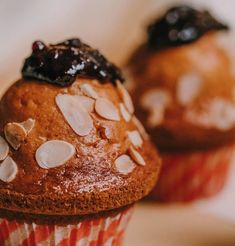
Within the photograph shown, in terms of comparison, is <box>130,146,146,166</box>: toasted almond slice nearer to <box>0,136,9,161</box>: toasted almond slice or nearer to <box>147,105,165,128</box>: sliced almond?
<box>0,136,9,161</box>: toasted almond slice

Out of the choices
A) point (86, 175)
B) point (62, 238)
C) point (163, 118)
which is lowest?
point (163, 118)

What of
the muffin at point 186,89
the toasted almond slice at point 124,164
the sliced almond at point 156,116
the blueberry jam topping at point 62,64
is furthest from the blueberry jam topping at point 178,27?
the toasted almond slice at point 124,164

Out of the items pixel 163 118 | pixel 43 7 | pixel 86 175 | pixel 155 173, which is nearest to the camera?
pixel 86 175

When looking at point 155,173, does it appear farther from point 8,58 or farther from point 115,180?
point 8,58

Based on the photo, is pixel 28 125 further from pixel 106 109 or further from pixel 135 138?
pixel 135 138

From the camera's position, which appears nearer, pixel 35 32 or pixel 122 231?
pixel 122 231

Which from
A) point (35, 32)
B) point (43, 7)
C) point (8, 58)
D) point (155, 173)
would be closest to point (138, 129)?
point (155, 173)

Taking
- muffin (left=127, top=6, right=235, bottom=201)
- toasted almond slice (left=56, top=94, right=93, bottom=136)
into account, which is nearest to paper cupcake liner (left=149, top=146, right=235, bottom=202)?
muffin (left=127, top=6, right=235, bottom=201)

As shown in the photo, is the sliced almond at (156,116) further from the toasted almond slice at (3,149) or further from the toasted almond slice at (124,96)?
the toasted almond slice at (3,149)
